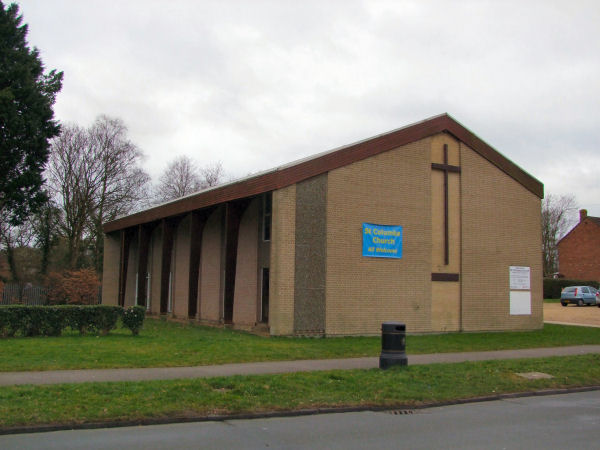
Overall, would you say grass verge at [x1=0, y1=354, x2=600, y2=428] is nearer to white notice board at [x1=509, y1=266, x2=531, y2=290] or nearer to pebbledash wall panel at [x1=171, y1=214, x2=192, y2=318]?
white notice board at [x1=509, y1=266, x2=531, y2=290]

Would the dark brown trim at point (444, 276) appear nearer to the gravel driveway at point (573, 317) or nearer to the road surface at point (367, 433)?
the gravel driveway at point (573, 317)

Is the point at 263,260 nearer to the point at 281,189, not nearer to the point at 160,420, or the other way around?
the point at 281,189

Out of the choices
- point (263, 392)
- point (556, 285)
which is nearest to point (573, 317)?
point (556, 285)

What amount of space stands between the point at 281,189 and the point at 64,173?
32.0 m

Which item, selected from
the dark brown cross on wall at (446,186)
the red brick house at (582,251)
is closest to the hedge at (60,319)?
the dark brown cross on wall at (446,186)

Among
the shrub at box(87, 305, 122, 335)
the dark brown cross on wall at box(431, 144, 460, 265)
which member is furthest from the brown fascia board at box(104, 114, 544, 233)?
the shrub at box(87, 305, 122, 335)

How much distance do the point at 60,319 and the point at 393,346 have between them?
32.7ft

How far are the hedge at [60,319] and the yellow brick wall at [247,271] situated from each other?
5.88 m

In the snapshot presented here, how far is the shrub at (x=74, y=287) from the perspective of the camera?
43062 mm

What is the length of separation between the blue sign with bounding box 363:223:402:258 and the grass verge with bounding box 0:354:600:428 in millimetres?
8595

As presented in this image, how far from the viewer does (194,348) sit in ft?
51.6

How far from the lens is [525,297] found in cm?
2650

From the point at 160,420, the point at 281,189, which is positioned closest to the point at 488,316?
the point at 281,189

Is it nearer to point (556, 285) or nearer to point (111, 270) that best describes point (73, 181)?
point (111, 270)
